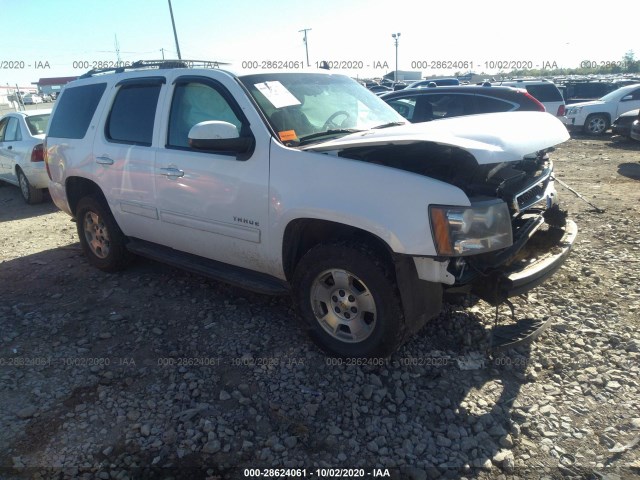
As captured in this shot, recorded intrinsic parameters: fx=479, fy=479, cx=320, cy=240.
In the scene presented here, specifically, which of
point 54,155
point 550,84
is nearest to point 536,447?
point 54,155

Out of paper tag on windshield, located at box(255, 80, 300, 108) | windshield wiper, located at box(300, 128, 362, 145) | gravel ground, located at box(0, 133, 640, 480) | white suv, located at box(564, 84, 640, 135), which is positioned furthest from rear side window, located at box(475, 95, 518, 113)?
white suv, located at box(564, 84, 640, 135)

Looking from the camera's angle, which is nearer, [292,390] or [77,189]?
[292,390]

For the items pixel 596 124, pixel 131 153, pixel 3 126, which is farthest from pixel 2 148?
pixel 596 124

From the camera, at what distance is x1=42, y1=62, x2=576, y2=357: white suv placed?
278 centimetres

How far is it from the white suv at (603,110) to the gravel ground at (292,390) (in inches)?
517

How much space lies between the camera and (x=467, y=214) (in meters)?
2.65

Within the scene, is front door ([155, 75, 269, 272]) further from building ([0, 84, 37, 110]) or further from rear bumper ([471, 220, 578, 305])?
building ([0, 84, 37, 110])

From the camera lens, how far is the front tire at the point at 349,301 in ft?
9.60

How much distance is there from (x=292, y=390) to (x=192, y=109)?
238cm

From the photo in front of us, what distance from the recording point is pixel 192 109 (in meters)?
3.92

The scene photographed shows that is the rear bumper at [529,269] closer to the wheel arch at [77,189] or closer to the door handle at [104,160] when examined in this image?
the door handle at [104,160]

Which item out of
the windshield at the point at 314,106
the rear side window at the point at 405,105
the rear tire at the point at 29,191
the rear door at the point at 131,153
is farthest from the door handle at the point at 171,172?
the rear tire at the point at 29,191

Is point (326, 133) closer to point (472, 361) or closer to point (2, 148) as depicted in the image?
point (472, 361)

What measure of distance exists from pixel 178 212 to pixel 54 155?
223cm
